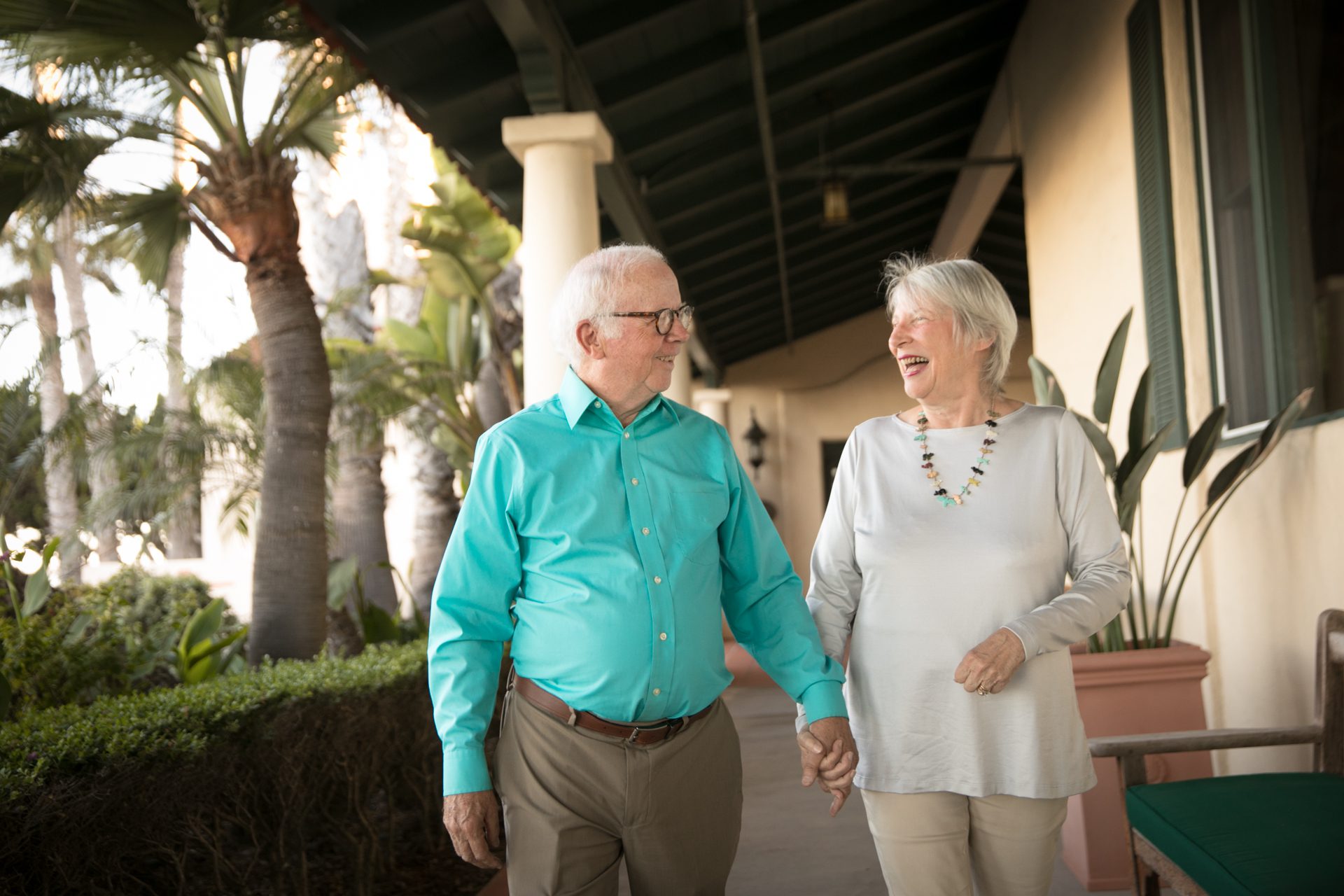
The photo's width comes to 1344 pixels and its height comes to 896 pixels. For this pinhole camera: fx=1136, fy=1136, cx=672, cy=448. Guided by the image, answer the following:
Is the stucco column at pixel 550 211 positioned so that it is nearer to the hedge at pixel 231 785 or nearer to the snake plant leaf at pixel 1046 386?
the hedge at pixel 231 785

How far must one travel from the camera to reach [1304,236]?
373 cm

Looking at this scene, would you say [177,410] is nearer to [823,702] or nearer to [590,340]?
[590,340]

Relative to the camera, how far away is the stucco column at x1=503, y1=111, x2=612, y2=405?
17.3 feet

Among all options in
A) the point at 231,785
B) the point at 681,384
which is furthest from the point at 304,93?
the point at 681,384

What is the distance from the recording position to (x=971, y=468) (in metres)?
2.26

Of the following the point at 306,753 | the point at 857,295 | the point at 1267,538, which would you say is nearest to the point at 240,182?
the point at 306,753

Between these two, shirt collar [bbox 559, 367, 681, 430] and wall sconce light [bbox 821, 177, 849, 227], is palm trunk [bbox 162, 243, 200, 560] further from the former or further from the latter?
shirt collar [bbox 559, 367, 681, 430]

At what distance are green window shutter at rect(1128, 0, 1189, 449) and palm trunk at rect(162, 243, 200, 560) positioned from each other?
18.9 feet

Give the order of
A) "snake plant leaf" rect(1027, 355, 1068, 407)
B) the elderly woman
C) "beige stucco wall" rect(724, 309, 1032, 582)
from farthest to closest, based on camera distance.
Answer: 1. "beige stucco wall" rect(724, 309, 1032, 582)
2. "snake plant leaf" rect(1027, 355, 1068, 407)
3. the elderly woman

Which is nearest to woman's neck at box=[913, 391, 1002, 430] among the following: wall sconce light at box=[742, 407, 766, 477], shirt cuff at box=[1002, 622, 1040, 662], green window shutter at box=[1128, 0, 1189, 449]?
shirt cuff at box=[1002, 622, 1040, 662]

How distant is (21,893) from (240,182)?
453 cm

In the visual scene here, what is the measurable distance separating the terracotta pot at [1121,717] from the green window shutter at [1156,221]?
108 centimetres

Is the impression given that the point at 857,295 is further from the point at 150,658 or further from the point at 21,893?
the point at 21,893

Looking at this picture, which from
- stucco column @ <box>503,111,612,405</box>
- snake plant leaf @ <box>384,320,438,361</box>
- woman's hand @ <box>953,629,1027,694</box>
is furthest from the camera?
snake plant leaf @ <box>384,320,438,361</box>
